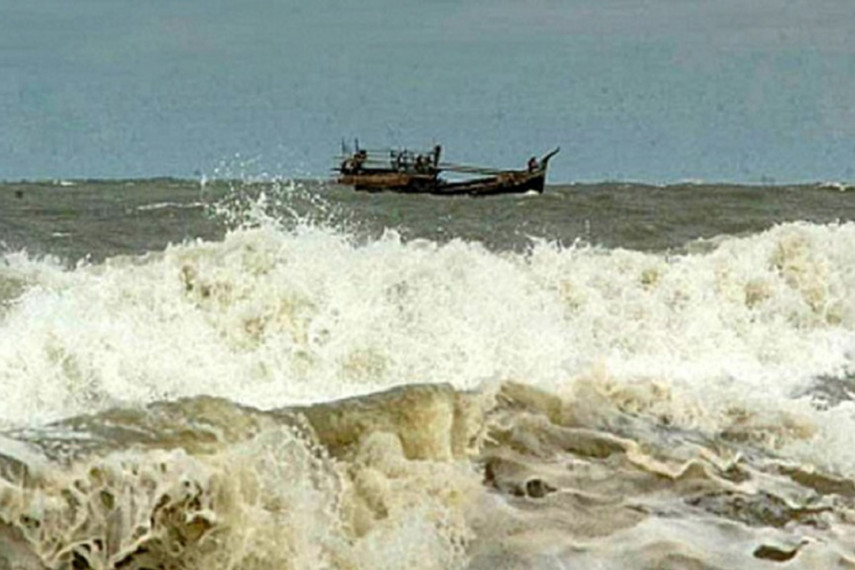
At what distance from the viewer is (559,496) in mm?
7602

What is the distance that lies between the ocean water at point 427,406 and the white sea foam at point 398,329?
0.02 m

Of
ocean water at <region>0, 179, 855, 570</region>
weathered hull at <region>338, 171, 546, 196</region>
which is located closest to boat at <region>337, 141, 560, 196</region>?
weathered hull at <region>338, 171, 546, 196</region>

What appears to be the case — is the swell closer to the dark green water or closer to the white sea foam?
the white sea foam

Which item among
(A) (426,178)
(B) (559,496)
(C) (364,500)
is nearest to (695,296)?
(B) (559,496)

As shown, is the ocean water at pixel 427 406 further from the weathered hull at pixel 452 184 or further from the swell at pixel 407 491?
the weathered hull at pixel 452 184

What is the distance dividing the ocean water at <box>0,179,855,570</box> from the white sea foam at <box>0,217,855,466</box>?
0.08ft

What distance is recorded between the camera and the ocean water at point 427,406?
625 cm

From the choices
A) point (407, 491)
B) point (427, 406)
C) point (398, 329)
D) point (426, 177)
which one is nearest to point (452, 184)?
point (426, 177)

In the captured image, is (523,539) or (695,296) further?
(695,296)

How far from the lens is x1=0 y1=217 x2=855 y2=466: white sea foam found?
9.06m

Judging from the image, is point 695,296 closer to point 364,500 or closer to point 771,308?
point 771,308

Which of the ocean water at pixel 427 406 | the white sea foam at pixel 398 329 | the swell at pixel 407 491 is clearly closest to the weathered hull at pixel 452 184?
the ocean water at pixel 427 406

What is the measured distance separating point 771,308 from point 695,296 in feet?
2.38

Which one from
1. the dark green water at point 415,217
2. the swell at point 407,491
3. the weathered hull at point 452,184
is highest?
the swell at point 407,491
